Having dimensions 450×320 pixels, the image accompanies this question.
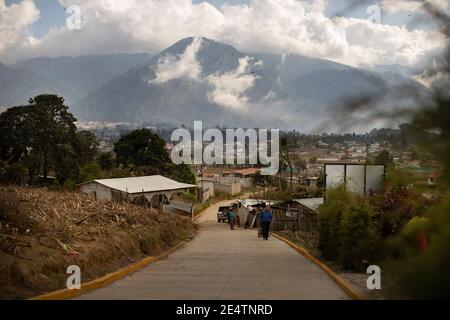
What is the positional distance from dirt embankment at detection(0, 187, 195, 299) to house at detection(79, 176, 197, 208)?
1593 cm

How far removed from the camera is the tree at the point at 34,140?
50.5m

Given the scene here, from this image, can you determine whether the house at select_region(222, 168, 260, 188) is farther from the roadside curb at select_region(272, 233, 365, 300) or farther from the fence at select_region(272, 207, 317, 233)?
the roadside curb at select_region(272, 233, 365, 300)

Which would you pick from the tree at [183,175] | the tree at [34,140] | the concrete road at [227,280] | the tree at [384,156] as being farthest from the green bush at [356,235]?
the tree at [183,175]

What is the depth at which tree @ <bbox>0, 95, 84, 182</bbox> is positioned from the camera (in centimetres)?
5050

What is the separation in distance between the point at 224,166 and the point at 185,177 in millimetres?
77027

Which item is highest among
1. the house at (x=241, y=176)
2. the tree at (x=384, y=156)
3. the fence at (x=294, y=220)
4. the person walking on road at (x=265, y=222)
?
the tree at (x=384, y=156)

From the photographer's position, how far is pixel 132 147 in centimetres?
6950

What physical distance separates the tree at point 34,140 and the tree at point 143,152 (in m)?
14.9

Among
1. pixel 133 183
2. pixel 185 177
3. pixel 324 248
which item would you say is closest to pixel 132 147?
pixel 185 177

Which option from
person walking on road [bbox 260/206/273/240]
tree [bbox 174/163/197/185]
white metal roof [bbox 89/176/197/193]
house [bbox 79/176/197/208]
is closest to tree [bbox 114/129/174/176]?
tree [bbox 174/163/197/185]

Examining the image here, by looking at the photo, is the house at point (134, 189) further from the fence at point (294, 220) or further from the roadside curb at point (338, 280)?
the roadside curb at point (338, 280)

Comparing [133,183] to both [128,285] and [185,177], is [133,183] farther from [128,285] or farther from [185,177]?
[185,177]

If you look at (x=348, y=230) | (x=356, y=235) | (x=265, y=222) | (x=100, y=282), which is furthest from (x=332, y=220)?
(x=265, y=222)

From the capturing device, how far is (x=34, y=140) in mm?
50781
